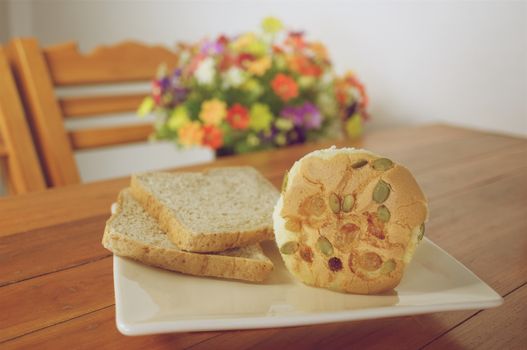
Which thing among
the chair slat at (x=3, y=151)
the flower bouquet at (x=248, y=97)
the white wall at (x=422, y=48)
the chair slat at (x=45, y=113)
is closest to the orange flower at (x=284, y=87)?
the flower bouquet at (x=248, y=97)

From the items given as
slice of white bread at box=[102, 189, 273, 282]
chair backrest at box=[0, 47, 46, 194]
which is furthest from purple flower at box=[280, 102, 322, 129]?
slice of white bread at box=[102, 189, 273, 282]

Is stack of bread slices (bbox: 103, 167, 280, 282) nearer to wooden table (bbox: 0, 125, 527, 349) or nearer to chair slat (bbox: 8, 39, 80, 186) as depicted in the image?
wooden table (bbox: 0, 125, 527, 349)

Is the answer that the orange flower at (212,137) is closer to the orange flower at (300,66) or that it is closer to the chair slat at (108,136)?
the orange flower at (300,66)

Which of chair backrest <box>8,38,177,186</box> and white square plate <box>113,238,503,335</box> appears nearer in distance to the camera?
white square plate <box>113,238,503,335</box>

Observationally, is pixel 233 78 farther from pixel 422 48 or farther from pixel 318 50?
pixel 422 48

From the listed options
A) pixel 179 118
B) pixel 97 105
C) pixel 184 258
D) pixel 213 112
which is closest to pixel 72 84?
pixel 97 105

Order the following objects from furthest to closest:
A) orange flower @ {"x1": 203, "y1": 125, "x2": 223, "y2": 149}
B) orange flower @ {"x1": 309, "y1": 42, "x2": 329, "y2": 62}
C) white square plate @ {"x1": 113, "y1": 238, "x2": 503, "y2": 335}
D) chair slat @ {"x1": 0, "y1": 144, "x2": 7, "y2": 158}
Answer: orange flower @ {"x1": 309, "y1": 42, "x2": 329, "y2": 62}, chair slat @ {"x1": 0, "y1": 144, "x2": 7, "y2": 158}, orange flower @ {"x1": 203, "y1": 125, "x2": 223, "y2": 149}, white square plate @ {"x1": 113, "y1": 238, "x2": 503, "y2": 335}

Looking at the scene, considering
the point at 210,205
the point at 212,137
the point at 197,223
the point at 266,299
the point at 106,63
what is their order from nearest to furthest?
the point at 266,299
the point at 197,223
the point at 210,205
the point at 212,137
the point at 106,63
